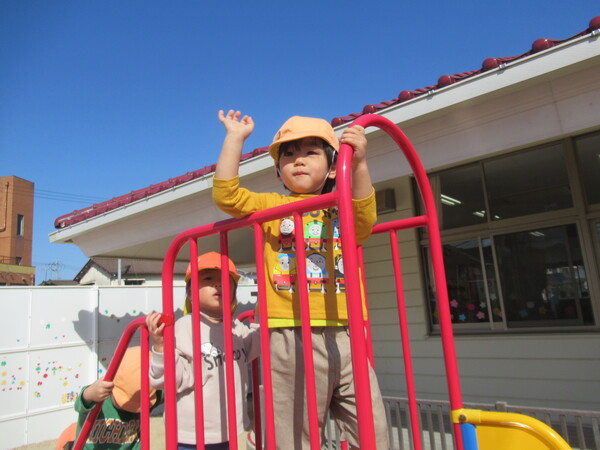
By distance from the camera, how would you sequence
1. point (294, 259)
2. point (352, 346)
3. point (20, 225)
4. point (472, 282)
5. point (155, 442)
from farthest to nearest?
1. point (20, 225)
2. point (155, 442)
3. point (472, 282)
4. point (294, 259)
5. point (352, 346)

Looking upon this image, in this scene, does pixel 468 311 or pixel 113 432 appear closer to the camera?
pixel 113 432

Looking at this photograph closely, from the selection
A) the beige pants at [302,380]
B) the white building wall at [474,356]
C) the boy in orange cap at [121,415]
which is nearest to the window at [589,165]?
the white building wall at [474,356]

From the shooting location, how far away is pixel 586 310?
415 cm

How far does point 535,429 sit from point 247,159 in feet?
13.2

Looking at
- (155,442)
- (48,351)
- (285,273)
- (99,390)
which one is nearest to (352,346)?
(285,273)

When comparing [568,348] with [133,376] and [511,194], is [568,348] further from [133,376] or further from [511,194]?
[133,376]

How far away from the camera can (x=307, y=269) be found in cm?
144

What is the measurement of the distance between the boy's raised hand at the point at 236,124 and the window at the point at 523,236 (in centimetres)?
366

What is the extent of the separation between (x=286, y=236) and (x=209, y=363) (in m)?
0.69

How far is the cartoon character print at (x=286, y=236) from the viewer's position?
1512 mm

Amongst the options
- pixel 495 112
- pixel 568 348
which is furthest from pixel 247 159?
pixel 568 348

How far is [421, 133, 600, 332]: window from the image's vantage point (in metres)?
4.15

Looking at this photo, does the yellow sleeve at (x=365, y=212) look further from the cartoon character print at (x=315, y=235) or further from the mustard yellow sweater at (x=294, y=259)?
the cartoon character print at (x=315, y=235)

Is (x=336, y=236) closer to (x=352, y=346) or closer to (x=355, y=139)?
(x=355, y=139)
